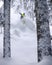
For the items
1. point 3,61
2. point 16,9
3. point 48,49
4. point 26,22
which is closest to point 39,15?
point 48,49

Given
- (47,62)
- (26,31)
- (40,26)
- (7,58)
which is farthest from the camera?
(26,31)

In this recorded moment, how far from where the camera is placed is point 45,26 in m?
6.93

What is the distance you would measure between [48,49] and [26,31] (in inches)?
733

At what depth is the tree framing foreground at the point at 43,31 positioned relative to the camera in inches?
271

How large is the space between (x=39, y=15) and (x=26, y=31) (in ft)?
60.8

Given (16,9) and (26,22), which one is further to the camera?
(16,9)

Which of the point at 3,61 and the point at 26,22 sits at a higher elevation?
the point at 26,22

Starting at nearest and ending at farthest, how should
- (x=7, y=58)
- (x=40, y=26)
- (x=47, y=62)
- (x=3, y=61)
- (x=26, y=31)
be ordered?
(x=47, y=62), (x=40, y=26), (x=3, y=61), (x=7, y=58), (x=26, y=31)

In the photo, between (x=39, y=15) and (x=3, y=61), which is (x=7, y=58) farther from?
(x=39, y=15)

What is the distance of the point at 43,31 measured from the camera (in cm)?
693

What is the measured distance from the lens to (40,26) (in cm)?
698

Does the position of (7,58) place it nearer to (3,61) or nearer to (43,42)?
(3,61)

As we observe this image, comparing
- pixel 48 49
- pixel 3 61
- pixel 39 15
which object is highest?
pixel 39 15

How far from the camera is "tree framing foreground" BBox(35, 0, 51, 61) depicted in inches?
271
